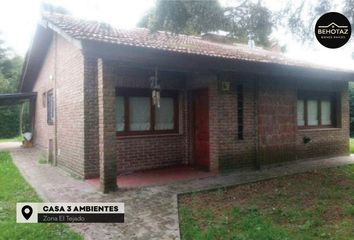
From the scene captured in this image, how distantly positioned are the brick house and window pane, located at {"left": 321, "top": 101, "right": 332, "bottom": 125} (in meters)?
0.88

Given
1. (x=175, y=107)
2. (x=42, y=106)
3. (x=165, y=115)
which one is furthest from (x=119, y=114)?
(x=42, y=106)

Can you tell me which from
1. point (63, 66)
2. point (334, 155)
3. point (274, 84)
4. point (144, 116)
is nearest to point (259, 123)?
point (274, 84)

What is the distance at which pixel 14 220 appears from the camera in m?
5.59

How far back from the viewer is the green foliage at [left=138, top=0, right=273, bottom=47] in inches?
241

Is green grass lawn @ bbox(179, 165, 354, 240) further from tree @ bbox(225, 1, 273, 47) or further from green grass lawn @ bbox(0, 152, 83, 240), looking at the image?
tree @ bbox(225, 1, 273, 47)

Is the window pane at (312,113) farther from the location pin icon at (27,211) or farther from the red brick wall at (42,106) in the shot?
the location pin icon at (27,211)

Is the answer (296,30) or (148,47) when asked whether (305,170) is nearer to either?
(296,30)

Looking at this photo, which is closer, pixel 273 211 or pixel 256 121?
pixel 273 211

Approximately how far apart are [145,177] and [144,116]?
199 centimetres

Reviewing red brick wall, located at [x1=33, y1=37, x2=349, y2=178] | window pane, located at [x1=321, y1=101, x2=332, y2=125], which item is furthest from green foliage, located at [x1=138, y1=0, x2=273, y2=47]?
window pane, located at [x1=321, y1=101, x2=332, y2=125]

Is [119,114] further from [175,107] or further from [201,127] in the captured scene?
[201,127]

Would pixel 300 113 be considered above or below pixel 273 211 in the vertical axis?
above

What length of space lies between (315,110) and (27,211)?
10452mm

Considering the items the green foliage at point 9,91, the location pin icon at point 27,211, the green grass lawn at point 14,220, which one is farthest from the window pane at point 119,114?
the green foliage at point 9,91
